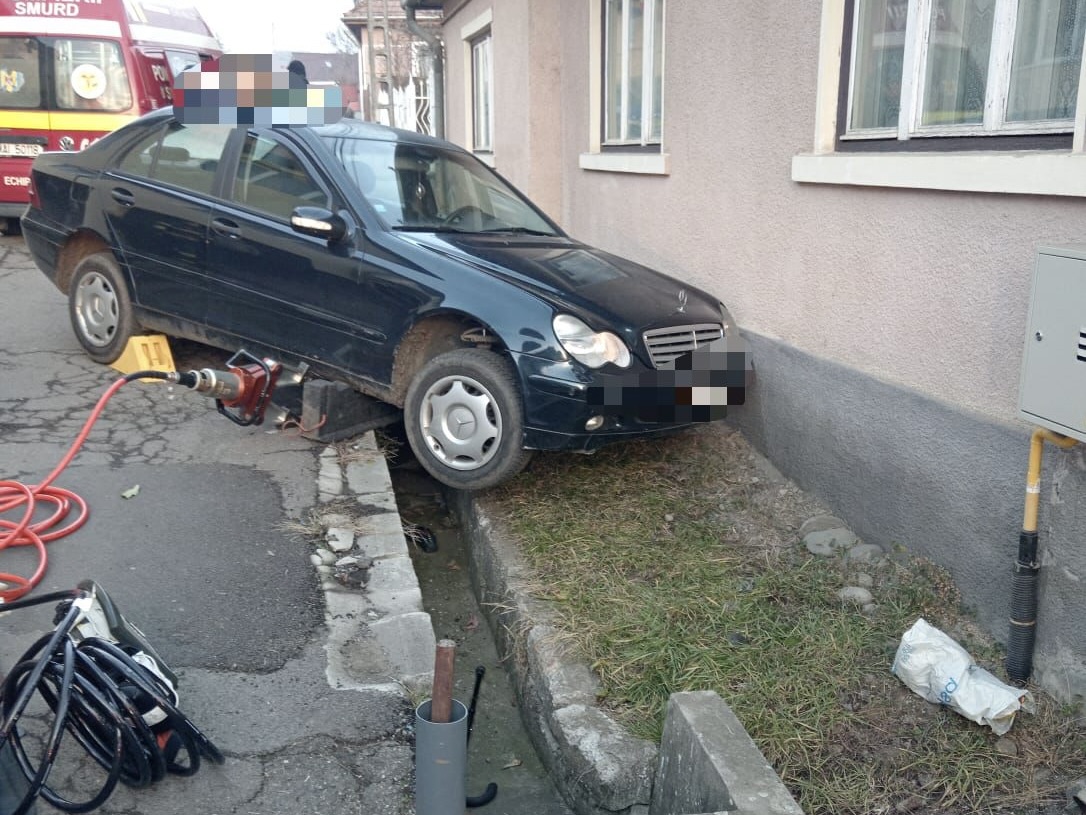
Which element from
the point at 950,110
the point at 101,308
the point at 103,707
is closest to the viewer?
the point at 103,707

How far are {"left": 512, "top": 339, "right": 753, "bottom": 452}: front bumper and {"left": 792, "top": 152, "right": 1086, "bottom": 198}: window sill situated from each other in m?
1.11

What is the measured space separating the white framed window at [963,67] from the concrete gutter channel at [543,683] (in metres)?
2.56

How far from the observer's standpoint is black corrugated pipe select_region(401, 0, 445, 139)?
551 inches

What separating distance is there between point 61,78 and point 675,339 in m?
8.92

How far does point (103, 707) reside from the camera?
2.75 metres

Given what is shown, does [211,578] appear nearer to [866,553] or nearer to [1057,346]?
[866,553]

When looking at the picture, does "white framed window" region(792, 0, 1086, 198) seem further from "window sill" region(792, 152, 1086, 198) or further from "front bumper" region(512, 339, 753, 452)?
"front bumper" region(512, 339, 753, 452)

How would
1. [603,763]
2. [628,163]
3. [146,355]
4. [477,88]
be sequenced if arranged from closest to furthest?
[603,763] → [146,355] → [628,163] → [477,88]

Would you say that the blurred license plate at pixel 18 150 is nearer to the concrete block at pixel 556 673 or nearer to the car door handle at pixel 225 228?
the car door handle at pixel 225 228

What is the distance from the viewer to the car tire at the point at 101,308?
6465 millimetres

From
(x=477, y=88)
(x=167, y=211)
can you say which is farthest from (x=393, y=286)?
(x=477, y=88)

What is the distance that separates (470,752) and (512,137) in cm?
750

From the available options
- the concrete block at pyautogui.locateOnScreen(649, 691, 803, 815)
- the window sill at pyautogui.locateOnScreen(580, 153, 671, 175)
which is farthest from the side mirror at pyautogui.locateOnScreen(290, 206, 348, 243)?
the concrete block at pyautogui.locateOnScreen(649, 691, 803, 815)

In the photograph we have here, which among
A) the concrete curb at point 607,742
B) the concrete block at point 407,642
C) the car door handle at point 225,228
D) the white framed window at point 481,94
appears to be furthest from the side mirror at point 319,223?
the white framed window at point 481,94
